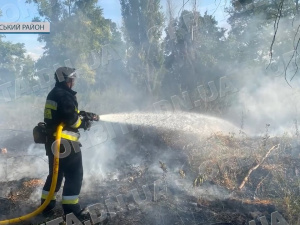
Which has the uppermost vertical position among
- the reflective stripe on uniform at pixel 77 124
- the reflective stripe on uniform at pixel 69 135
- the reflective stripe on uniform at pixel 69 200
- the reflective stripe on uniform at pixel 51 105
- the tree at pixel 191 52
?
the tree at pixel 191 52

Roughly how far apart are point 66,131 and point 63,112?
34 centimetres

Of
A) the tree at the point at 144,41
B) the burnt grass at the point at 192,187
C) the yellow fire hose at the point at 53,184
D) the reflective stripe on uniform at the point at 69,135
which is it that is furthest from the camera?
the tree at the point at 144,41

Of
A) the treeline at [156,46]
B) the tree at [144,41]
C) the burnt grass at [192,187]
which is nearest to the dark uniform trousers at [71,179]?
the burnt grass at [192,187]

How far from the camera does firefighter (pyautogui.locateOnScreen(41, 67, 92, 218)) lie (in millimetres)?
3732

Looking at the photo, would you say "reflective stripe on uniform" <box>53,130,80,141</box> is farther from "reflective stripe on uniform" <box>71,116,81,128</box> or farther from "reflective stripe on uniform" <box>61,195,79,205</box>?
"reflective stripe on uniform" <box>61,195,79,205</box>

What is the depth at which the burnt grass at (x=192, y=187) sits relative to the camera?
13.4ft

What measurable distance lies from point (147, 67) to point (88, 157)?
13.0 meters

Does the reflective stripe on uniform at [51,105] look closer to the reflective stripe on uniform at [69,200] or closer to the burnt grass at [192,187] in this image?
the reflective stripe on uniform at [69,200]

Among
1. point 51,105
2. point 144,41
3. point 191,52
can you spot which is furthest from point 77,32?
point 51,105

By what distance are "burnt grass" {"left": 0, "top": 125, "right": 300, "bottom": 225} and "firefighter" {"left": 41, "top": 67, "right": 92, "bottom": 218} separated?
19.4 inches

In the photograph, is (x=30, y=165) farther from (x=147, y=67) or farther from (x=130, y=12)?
(x=130, y=12)

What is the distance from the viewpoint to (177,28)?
18125mm

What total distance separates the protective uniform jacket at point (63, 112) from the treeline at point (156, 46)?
38.4 ft

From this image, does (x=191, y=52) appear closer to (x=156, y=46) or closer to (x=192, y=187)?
(x=156, y=46)
